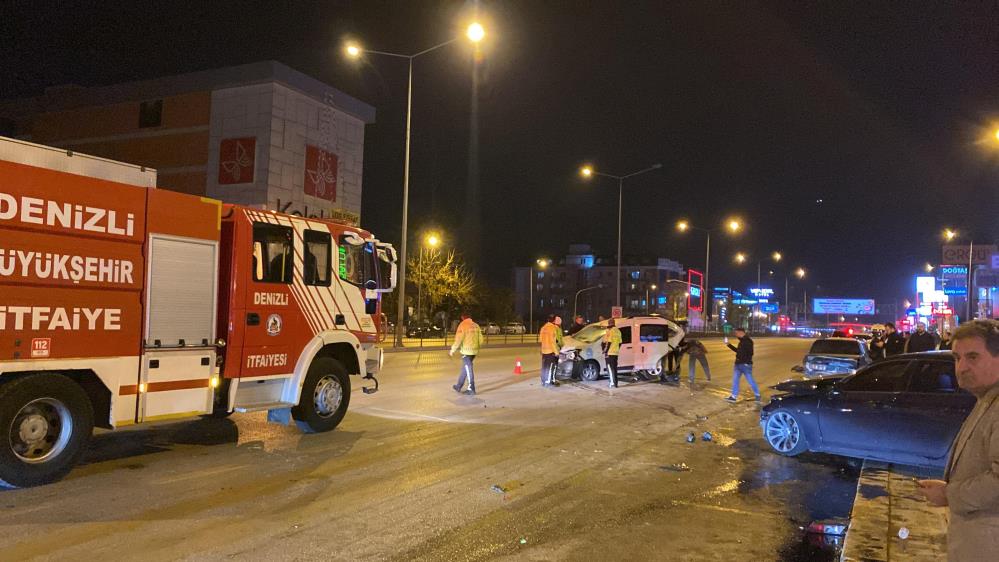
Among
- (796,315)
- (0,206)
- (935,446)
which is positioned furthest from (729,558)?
(796,315)

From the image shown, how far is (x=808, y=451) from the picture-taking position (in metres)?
9.06

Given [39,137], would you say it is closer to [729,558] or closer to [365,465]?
[365,465]

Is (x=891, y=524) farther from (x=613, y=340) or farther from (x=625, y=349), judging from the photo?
(x=625, y=349)

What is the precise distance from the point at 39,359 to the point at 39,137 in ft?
154

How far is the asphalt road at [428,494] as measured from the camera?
5230 millimetres

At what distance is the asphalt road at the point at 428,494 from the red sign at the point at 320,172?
29787 millimetres

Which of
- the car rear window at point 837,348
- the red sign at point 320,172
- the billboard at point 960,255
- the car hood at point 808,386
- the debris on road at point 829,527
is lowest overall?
the debris on road at point 829,527

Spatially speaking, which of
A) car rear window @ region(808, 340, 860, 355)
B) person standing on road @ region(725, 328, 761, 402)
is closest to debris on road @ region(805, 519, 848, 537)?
person standing on road @ region(725, 328, 761, 402)

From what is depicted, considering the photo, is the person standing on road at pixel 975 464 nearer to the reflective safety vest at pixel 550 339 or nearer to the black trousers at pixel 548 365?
the reflective safety vest at pixel 550 339

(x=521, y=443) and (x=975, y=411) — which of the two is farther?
(x=521, y=443)

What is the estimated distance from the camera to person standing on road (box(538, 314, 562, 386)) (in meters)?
16.6

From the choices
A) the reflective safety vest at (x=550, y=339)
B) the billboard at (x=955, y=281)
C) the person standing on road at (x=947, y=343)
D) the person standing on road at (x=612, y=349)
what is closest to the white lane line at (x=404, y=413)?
the reflective safety vest at (x=550, y=339)

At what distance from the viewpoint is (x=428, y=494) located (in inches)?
262

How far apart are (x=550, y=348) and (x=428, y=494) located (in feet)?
33.4
